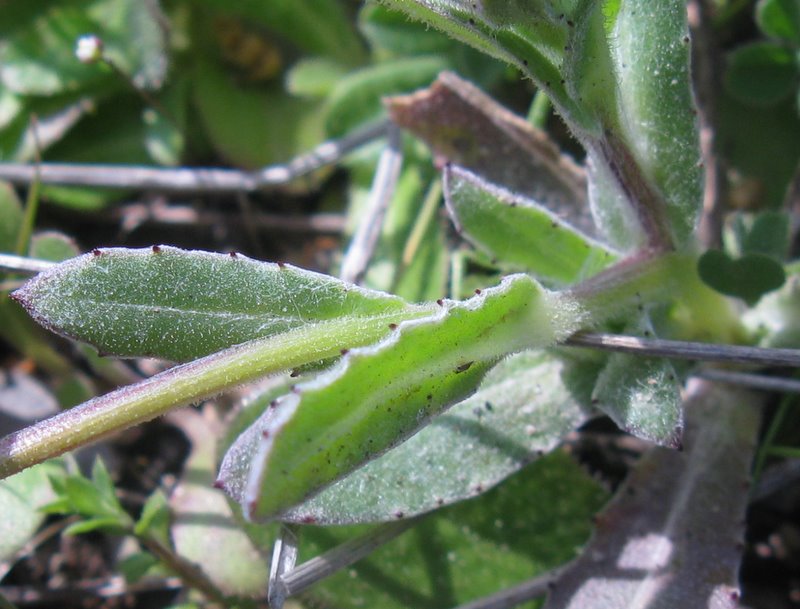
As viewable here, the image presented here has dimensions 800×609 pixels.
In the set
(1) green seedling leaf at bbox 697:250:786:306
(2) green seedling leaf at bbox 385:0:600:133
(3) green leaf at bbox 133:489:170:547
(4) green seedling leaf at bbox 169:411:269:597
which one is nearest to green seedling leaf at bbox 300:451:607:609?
(4) green seedling leaf at bbox 169:411:269:597

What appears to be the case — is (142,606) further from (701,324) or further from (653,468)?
(701,324)

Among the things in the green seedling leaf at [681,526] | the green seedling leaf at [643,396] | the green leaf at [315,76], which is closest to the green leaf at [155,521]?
the green seedling leaf at [681,526]

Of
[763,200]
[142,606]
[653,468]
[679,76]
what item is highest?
[679,76]

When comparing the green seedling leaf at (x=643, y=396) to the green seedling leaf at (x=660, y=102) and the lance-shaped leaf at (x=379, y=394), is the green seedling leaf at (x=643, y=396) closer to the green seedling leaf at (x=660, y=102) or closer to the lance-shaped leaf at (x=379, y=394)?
the lance-shaped leaf at (x=379, y=394)

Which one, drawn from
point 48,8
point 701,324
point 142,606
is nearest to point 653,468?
point 701,324

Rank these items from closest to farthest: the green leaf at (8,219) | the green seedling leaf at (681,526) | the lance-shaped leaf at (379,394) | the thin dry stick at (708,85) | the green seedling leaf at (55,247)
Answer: the lance-shaped leaf at (379,394)
the green seedling leaf at (681,526)
the green seedling leaf at (55,247)
the thin dry stick at (708,85)
the green leaf at (8,219)

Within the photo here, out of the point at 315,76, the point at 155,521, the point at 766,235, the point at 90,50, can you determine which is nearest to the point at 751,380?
the point at 766,235

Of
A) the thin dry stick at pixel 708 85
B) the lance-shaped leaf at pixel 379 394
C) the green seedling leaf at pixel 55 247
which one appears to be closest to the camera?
the lance-shaped leaf at pixel 379 394
